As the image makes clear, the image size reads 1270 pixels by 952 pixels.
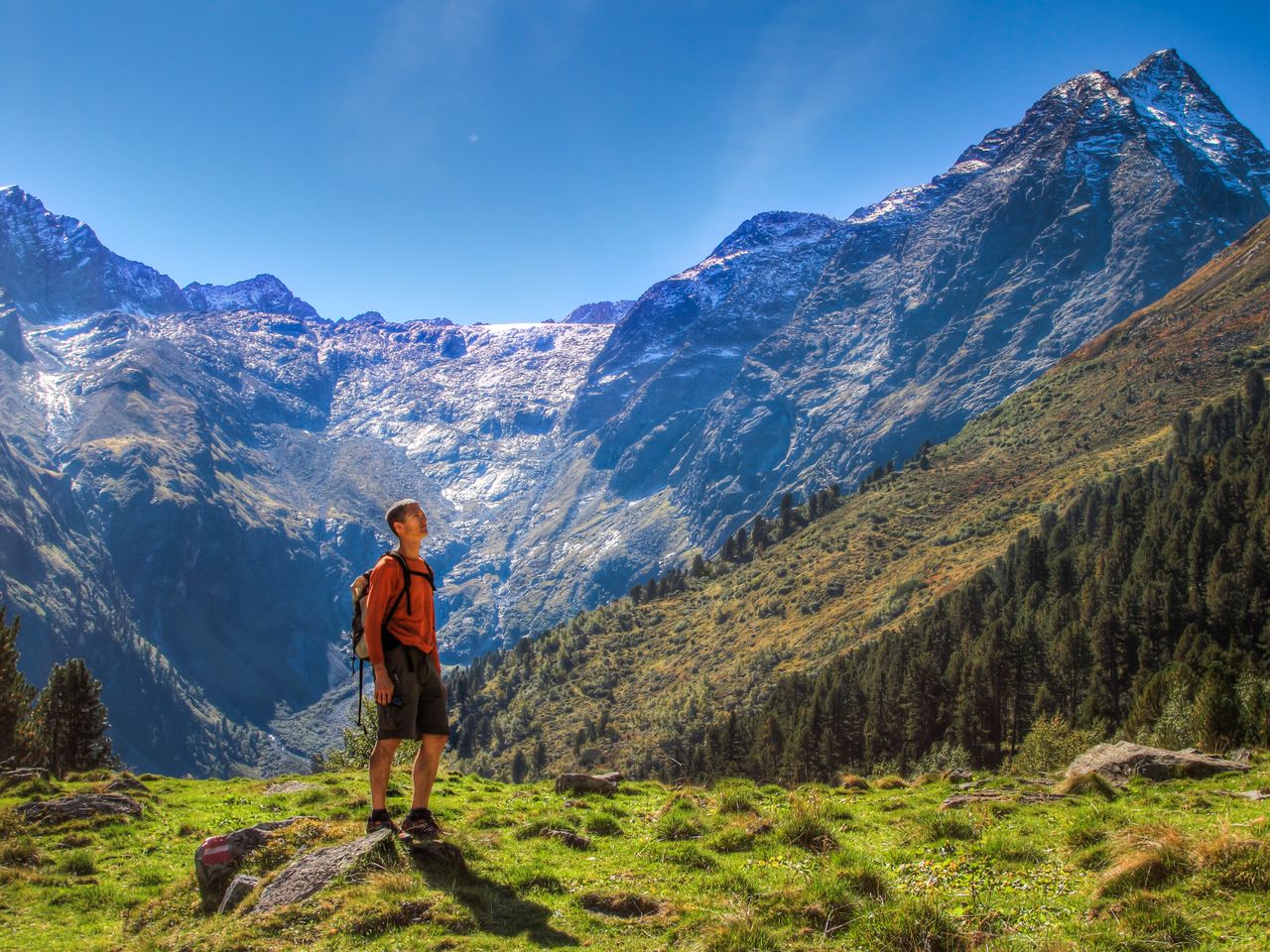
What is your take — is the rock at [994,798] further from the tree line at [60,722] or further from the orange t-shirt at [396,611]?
the tree line at [60,722]

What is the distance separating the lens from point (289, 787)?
71.9ft

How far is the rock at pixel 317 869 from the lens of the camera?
32.3 feet

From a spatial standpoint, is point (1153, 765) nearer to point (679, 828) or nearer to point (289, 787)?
point (679, 828)

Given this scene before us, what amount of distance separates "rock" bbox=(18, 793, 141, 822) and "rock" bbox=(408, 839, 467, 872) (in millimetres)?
10120

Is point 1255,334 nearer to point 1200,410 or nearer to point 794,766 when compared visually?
point 1200,410

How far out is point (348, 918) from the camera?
8969 millimetres

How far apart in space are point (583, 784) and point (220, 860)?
10.1m

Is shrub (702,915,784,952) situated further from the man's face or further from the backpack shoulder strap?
the man's face

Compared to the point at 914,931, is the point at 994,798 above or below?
below

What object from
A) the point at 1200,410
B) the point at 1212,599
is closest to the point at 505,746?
the point at 1212,599

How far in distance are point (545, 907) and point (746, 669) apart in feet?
481

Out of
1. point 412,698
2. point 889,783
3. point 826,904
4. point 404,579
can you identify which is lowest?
point 889,783

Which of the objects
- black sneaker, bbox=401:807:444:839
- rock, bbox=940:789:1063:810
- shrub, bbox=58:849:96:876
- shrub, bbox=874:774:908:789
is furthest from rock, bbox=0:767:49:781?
shrub, bbox=874:774:908:789

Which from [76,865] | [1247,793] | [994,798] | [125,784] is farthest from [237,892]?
[1247,793]
